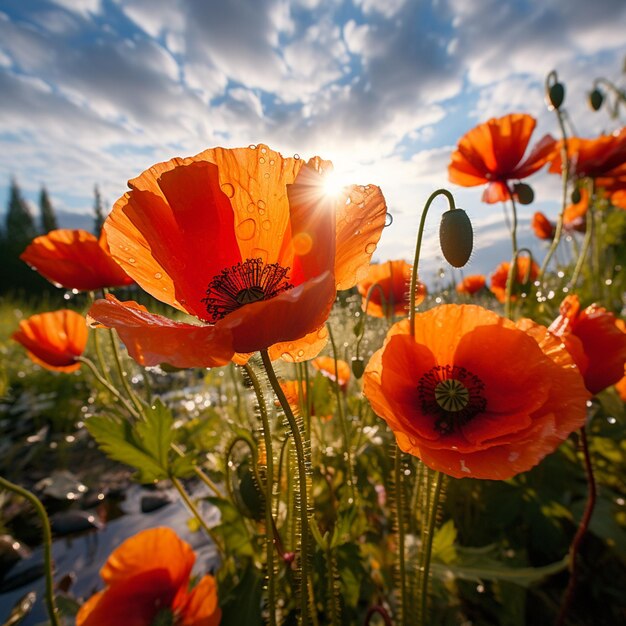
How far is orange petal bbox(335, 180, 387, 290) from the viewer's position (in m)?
0.67

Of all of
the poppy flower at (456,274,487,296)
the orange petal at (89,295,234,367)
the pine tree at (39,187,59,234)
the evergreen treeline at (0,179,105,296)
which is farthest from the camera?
the pine tree at (39,187,59,234)

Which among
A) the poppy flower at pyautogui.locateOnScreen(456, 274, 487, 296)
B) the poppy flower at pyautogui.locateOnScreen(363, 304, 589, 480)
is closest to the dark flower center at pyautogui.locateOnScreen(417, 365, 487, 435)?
the poppy flower at pyautogui.locateOnScreen(363, 304, 589, 480)

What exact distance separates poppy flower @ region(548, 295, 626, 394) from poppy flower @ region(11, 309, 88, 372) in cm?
164

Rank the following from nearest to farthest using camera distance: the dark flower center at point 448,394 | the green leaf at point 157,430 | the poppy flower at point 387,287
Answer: the dark flower center at point 448,394 → the green leaf at point 157,430 → the poppy flower at point 387,287

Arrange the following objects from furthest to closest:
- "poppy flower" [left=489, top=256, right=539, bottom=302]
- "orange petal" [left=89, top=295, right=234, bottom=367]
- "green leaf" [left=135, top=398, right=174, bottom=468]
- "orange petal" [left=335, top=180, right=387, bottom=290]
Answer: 1. "poppy flower" [left=489, top=256, right=539, bottom=302]
2. "green leaf" [left=135, top=398, right=174, bottom=468]
3. "orange petal" [left=335, top=180, right=387, bottom=290]
4. "orange petal" [left=89, top=295, right=234, bottom=367]

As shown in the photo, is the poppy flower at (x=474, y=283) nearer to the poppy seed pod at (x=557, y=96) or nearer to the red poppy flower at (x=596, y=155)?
A: the red poppy flower at (x=596, y=155)

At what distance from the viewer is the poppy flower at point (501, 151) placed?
176cm

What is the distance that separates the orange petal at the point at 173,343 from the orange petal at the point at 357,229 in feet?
0.75

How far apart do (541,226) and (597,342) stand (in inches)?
115

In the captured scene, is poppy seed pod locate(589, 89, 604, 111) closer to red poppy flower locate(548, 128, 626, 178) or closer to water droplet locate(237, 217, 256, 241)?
red poppy flower locate(548, 128, 626, 178)

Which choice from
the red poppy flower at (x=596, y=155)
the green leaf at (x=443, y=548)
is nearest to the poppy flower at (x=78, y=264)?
the green leaf at (x=443, y=548)

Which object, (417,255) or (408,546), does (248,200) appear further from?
(408,546)

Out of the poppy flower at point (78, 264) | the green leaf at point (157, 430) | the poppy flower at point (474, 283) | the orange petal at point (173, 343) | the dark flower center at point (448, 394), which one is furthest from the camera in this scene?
the poppy flower at point (474, 283)

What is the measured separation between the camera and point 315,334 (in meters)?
0.72
